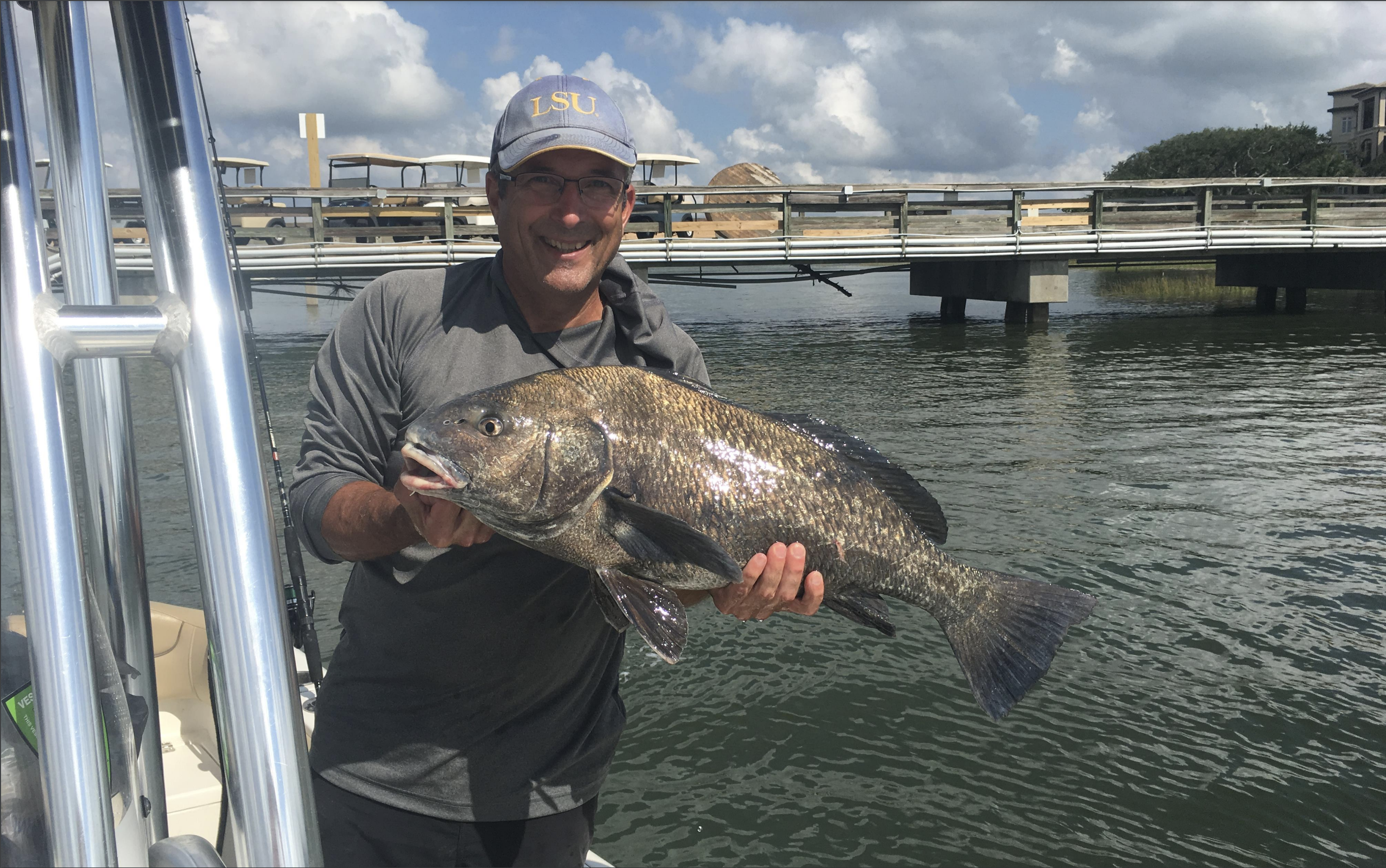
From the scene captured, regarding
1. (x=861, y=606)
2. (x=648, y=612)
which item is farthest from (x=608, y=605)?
(x=861, y=606)

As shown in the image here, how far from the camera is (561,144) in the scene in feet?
8.62

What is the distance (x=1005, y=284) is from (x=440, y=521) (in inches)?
1012

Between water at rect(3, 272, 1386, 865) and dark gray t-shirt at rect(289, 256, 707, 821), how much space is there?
656mm

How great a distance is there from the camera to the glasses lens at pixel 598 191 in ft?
9.01

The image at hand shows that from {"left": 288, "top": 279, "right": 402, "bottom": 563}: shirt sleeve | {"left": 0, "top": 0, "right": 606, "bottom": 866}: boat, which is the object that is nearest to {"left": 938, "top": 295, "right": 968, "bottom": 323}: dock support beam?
{"left": 288, "top": 279, "right": 402, "bottom": 563}: shirt sleeve

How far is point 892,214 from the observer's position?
24.9 meters

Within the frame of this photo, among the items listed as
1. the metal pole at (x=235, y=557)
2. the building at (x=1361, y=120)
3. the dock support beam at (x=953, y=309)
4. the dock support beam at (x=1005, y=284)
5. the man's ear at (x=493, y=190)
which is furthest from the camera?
the building at (x=1361, y=120)

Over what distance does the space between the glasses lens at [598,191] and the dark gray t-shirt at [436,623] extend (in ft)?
1.25

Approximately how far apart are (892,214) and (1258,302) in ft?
39.5

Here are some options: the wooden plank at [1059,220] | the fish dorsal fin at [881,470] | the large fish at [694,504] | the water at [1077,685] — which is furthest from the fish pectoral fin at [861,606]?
the wooden plank at [1059,220]

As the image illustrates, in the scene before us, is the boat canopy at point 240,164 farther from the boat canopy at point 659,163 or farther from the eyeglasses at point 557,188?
the eyeglasses at point 557,188

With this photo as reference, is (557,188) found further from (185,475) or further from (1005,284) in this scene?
(1005,284)

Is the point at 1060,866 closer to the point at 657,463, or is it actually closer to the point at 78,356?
the point at 657,463

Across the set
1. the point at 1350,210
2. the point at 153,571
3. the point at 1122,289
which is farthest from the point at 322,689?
the point at 1122,289
